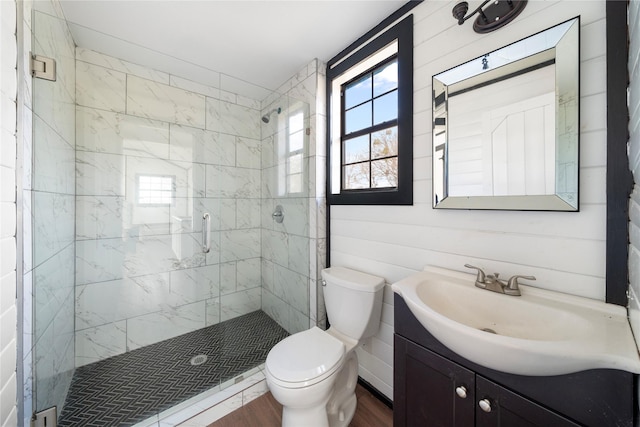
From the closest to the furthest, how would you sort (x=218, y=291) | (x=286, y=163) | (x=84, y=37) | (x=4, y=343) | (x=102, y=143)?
(x=4, y=343), (x=84, y=37), (x=102, y=143), (x=286, y=163), (x=218, y=291)

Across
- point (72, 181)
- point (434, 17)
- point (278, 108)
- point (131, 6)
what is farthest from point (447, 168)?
point (72, 181)

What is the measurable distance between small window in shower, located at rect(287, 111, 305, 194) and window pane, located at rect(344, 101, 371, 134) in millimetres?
399

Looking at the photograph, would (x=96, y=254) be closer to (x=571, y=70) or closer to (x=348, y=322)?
(x=348, y=322)

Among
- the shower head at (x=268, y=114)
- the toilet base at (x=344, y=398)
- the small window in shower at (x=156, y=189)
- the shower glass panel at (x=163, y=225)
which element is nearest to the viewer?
the toilet base at (x=344, y=398)

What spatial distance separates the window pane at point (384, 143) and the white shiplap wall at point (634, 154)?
95 centimetres

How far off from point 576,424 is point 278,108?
255cm

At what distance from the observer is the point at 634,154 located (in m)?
0.69

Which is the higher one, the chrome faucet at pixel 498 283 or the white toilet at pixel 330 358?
the chrome faucet at pixel 498 283

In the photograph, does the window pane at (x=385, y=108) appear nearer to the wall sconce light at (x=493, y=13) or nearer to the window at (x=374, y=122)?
the window at (x=374, y=122)

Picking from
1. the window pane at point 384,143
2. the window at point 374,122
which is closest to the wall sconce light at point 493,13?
the window at point 374,122

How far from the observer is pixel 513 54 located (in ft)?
3.26

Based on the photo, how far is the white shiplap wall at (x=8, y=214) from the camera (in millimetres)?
798

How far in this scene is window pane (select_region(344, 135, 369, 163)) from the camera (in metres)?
1.77

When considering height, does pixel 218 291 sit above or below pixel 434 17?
below
